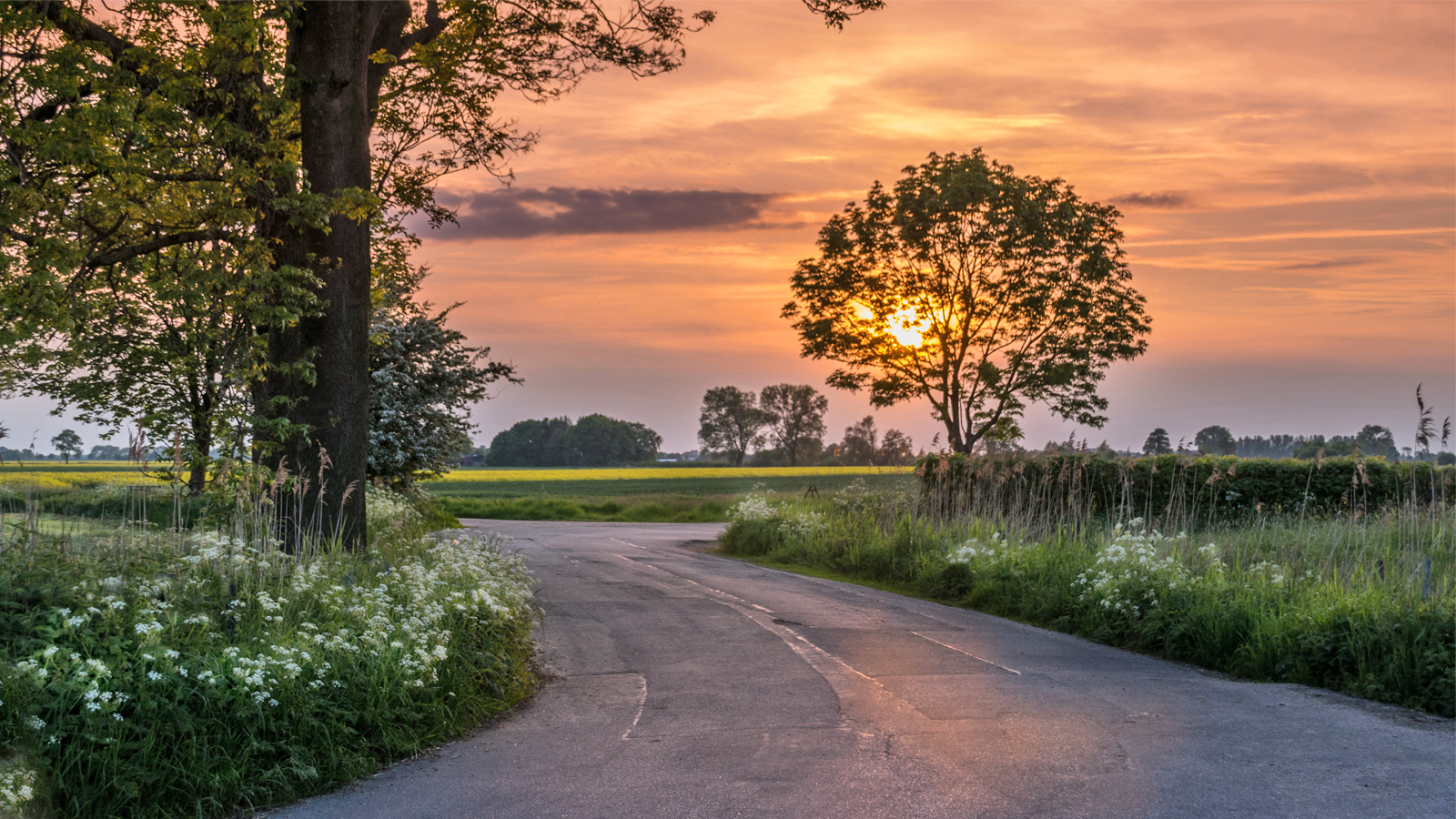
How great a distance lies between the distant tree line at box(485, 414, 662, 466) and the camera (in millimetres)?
125188

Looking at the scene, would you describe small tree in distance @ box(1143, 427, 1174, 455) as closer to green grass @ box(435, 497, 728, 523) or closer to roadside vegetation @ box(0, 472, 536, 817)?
roadside vegetation @ box(0, 472, 536, 817)

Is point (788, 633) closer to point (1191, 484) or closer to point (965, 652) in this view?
point (965, 652)

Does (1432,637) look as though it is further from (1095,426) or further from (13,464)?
(1095,426)

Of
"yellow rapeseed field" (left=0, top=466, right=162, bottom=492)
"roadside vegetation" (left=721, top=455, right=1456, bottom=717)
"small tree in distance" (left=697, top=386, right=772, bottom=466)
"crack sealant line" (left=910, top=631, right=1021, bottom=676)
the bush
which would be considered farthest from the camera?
"small tree in distance" (left=697, top=386, right=772, bottom=466)

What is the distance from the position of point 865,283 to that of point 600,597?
81.0ft

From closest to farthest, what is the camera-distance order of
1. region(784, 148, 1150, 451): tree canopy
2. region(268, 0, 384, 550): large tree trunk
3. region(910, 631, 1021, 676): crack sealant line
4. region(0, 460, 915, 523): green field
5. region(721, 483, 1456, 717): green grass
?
region(721, 483, 1456, 717): green grass
region(910, 631, 1021, 676): crack sealant line
region(0, 460, 915, 523): green field
region(268, 0, 384, 550): large tree trunk
region(784, 148, 1150, 451): tree canopy

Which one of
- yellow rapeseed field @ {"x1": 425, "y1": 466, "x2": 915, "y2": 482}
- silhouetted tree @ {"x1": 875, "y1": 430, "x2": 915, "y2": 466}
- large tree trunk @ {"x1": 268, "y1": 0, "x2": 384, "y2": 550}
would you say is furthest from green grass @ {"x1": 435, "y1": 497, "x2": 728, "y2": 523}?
yellow rapeseed field @ {"x1": 425, "y1": 466, "x2": 915, "y2": 482}

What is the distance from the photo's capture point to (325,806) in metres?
5.63

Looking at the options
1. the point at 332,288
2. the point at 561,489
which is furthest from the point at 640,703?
the point at 561,489

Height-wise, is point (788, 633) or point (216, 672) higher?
point (216, 672)

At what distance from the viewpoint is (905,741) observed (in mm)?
6793

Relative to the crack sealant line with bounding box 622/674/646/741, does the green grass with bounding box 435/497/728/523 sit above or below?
below

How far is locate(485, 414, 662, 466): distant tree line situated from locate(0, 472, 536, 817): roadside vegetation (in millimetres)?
118282

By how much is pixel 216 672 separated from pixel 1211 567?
9.74 metres
